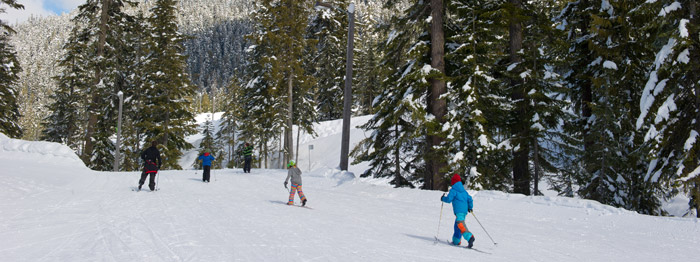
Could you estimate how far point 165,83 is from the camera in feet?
94.5

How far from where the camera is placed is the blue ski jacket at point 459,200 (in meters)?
7.38

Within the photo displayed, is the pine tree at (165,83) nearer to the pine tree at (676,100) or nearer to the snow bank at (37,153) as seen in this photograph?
the snow bank at (37,153)

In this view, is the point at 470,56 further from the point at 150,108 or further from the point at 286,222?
the point at 150,108

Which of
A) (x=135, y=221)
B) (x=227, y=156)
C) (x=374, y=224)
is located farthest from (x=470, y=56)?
(x=227, y=156)

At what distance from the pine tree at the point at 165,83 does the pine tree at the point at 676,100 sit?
88.9 ft

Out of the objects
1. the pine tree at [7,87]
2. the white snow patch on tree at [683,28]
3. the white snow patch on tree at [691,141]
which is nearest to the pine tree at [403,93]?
the white snow patch on tree at [683,28]

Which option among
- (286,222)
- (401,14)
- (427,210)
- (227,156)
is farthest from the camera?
(227,156)

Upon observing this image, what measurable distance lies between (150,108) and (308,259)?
86.8 ft

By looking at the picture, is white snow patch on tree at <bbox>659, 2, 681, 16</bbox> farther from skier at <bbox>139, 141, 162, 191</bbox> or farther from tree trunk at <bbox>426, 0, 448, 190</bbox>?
skier at <bbox>139, 141, 162, 191</bbox>

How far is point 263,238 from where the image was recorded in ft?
23.2

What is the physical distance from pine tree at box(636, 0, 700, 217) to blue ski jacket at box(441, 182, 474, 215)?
213 inches

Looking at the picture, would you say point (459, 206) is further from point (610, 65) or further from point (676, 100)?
point (610, 65)

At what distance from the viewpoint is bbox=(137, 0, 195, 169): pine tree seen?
28.5 m

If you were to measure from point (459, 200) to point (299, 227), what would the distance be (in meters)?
3.30
